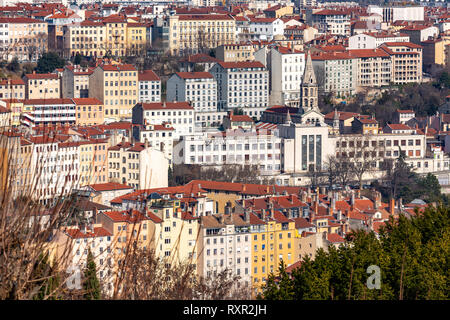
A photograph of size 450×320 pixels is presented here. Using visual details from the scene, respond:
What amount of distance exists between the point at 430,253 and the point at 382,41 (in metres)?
35.9

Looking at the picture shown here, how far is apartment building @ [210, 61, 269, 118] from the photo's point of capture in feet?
128

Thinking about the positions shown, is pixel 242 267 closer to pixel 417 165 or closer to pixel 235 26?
pixel 417 165

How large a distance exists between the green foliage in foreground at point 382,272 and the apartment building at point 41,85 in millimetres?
22735

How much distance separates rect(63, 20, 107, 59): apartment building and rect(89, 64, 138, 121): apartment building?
590cm

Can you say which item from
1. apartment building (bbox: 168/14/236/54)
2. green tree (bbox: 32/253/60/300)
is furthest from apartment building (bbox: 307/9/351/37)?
green tree (bbox: 32/253/60/300)

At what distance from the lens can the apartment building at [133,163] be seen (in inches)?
1164

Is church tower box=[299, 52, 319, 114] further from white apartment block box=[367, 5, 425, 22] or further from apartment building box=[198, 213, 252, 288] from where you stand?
white apartment block box=[367, 5, 425, 22]

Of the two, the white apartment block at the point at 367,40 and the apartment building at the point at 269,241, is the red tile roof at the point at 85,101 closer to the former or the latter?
the white apartment block at the point at 367,40

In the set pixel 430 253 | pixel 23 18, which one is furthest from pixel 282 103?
pixel 430 253

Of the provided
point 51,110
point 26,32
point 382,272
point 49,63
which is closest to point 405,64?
point 26,32

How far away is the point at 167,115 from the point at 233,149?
7.99ft

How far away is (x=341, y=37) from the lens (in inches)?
2013

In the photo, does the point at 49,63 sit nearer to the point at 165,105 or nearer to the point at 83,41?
the point at 83,41

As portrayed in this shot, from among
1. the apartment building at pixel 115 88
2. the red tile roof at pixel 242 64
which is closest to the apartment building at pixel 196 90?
the red tile roof at pixel 242 64
